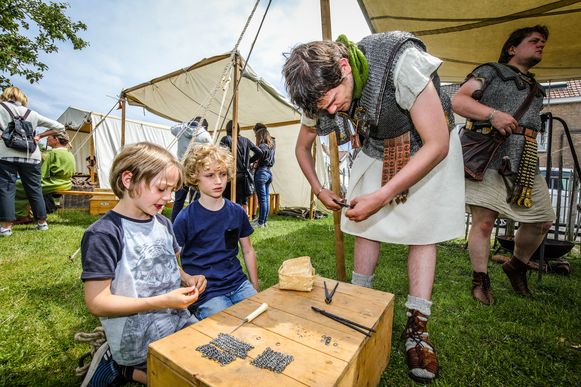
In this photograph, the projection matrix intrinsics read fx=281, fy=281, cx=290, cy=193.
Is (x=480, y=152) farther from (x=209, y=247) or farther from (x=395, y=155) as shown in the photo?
(x=209, y=247)

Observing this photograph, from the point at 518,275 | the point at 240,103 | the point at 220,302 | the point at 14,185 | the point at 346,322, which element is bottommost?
the point at 518,275

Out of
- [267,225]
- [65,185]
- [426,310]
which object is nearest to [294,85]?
[426,310]

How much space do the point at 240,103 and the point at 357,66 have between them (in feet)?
19.1

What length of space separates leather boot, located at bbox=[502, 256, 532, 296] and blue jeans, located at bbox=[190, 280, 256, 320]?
89.9 inches

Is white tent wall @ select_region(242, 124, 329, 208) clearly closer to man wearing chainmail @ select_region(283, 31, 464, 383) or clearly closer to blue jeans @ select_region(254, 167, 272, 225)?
blue jeans @ select_region(254, 167, 272, 225)

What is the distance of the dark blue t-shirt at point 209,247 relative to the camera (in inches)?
68.4

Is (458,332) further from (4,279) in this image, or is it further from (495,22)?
(4,279)

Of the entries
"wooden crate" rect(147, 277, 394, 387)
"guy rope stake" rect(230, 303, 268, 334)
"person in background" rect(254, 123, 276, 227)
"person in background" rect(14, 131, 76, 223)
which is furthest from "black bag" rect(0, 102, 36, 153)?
"guy rope stake" rect(230, 303, 268, 334)

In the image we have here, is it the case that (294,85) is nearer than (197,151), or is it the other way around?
(294,85)

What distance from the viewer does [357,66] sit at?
1236 mm

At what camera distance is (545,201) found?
2219 mm

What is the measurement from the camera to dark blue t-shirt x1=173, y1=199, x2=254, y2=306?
174 cm

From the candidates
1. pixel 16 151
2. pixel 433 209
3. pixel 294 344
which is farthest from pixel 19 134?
→ pixel 433 209

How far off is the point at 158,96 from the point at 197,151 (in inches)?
202
